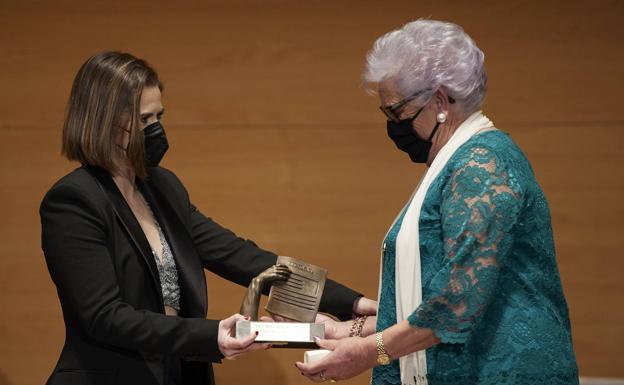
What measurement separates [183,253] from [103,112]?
427 mm

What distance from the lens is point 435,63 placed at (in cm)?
212

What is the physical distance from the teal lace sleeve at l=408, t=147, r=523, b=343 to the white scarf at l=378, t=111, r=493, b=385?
0.30 ft

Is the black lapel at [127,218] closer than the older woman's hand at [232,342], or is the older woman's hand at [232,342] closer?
the older woman's hand at [232,342]

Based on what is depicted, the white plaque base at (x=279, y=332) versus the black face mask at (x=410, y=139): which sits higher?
the black face mask at (x=410, y=139)

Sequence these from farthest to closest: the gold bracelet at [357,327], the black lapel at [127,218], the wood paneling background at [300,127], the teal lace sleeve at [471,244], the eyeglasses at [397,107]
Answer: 1. the wood paneling background at [300,127]
2. the gold bracelet at [357,327]
3. the black lapel at [127,218]
4. the eyeglasses at [397,107]
5. the teal lace sleeve at [471,244]

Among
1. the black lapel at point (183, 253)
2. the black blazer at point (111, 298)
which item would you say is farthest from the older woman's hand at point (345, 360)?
the black lapel at point (183, 253)

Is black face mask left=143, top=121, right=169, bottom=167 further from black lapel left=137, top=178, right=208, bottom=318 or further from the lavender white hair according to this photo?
the lavender white hair

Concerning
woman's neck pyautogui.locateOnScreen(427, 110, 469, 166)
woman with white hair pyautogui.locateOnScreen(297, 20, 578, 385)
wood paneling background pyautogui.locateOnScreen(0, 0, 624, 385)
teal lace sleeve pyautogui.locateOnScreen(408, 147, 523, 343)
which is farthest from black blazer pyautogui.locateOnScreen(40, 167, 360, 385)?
wood paneling background pyautogui.locateOnScreen(0, 0, 624, 385)

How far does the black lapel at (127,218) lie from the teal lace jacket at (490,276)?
68 cm

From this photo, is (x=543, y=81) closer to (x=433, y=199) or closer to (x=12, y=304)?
(x=433, y=199)

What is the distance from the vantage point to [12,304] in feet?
12.0

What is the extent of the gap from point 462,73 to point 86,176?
0.95m

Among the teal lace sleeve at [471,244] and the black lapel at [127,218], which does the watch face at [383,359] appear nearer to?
the teal lace sleeve at [471,244]

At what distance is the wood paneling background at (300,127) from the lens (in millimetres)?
3469
